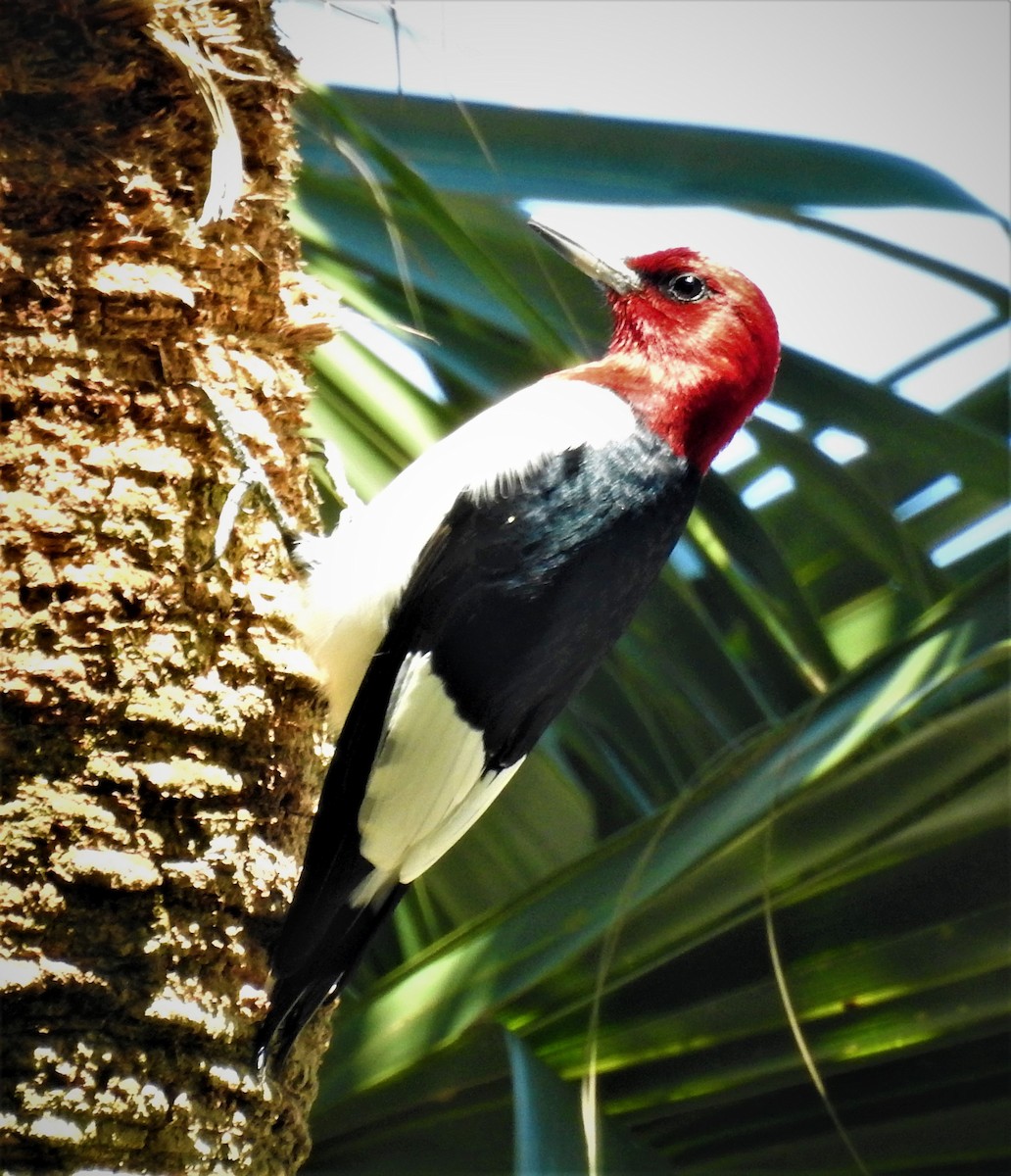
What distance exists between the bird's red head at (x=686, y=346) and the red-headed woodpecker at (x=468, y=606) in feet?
0.13

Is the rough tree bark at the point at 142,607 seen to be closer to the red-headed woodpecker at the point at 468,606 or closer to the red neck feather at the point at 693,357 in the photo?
the red-headed woodpecker at the point at 468,606

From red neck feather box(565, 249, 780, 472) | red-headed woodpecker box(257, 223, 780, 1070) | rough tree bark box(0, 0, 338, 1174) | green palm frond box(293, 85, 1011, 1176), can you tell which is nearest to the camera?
rough tree bark box(0, 0, 338, 1174)

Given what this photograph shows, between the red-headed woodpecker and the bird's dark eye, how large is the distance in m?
0.17

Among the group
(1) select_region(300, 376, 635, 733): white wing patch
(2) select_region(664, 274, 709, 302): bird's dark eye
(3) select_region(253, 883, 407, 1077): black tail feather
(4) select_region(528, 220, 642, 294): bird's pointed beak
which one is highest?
(4) select_region(528, 220, 642, 294): bird's pointed beak

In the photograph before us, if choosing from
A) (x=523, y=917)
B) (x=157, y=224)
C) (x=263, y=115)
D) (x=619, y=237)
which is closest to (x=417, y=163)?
(x=619, y=237)

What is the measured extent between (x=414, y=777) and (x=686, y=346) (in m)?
0.50

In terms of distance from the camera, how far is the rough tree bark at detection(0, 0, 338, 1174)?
0.81m

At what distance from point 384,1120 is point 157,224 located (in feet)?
3.30

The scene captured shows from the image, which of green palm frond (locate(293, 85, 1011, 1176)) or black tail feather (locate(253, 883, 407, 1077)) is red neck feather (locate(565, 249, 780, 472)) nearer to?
green palm frond (locate(293, 85, 1011, 1176))

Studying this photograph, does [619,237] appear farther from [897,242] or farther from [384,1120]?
[384,1120]

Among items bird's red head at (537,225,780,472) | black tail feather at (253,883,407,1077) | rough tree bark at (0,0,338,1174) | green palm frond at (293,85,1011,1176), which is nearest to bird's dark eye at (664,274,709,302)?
bird's red head at (537,225,780,472)

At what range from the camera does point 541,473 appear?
107 centimetres

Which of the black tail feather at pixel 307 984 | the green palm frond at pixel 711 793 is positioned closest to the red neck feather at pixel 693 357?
the green palm frond at pixel 711 793

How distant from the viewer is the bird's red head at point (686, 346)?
1170 mm
